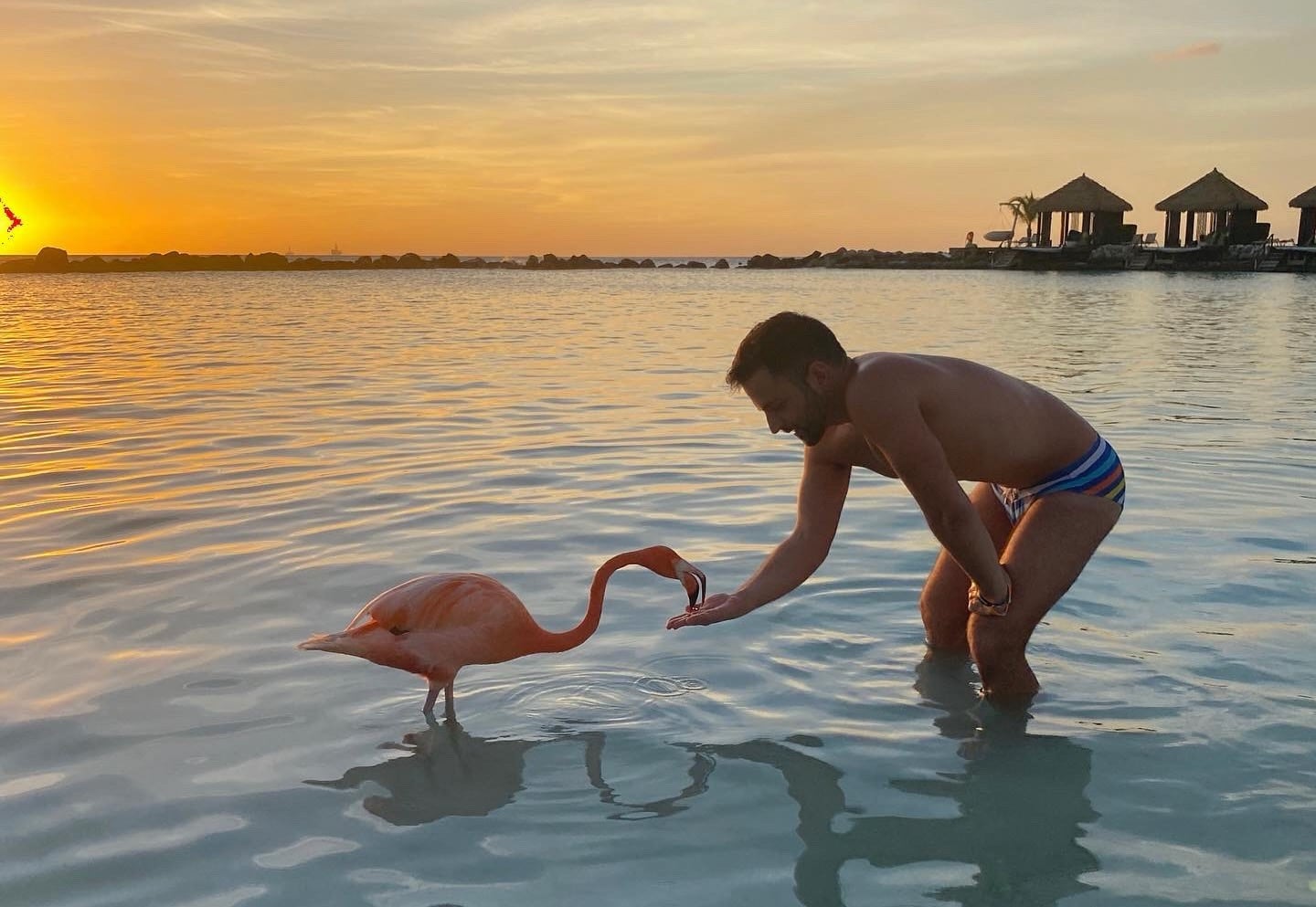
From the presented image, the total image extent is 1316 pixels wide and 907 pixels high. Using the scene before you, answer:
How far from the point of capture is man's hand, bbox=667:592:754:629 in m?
4.80

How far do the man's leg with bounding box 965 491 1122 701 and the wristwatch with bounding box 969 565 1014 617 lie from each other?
20 mm

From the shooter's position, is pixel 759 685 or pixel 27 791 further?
pixel 759 685

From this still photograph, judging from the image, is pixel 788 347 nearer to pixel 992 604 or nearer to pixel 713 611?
pixel 713 611

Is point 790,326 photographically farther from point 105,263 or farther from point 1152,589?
point 105,263

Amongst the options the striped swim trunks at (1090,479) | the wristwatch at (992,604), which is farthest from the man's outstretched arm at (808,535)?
the striped swim trunks at (1090,479)

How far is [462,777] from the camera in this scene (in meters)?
4.52

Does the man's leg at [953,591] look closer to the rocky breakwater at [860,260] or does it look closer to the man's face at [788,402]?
the man's face at [788,402]

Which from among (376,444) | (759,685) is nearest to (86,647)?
(759,685)

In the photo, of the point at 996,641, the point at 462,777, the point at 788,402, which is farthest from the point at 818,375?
the point at 462,777

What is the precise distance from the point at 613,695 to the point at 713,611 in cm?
78

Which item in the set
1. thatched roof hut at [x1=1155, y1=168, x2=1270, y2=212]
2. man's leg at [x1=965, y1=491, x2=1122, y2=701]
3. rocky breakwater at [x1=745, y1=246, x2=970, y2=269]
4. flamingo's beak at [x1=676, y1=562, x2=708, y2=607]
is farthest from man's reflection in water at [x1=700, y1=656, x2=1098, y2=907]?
rocky breakwater at [x1=745, y1=246, x2=970, y2=269]

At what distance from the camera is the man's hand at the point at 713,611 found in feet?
15.8

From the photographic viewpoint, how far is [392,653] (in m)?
4.68

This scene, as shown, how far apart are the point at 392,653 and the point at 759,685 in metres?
1.76
